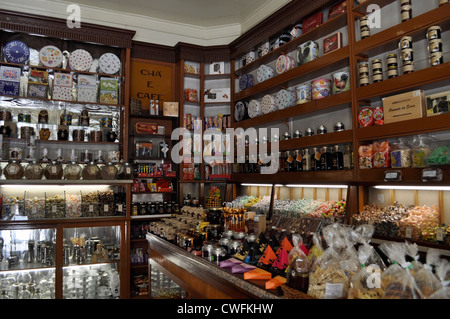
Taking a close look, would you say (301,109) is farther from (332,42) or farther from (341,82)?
(332,42)

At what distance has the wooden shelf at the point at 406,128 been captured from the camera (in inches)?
89.9

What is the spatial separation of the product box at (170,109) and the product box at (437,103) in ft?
11.0

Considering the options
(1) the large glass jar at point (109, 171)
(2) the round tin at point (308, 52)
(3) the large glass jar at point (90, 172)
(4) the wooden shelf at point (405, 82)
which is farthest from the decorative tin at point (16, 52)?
(4) the wooden shelf at point (405, 82)

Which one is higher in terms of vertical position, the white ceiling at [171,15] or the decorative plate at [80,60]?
the white ceiling at [171,15]

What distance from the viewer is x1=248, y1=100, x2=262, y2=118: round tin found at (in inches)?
174

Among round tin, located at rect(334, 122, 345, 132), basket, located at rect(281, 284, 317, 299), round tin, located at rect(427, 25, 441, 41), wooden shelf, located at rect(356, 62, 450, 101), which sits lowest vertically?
basket, located at rect(281, 284, 317, 299)

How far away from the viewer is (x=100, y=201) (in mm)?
4203

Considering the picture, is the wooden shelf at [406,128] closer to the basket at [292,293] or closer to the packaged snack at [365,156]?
the packaged snack at [365,156]

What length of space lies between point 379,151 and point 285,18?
2.10m

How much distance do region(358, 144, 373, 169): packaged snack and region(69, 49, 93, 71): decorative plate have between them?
359 cm

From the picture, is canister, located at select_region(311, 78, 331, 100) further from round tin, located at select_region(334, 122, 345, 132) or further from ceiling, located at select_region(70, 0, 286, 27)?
ceiling, located at select_region(70, 0, 286, 27)

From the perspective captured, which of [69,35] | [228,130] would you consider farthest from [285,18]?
[69,35]

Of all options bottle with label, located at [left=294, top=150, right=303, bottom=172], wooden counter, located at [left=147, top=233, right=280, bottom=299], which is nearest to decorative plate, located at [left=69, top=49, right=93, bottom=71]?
wooden counter, located at [left=147, top=233, right=280, bottom=299]
